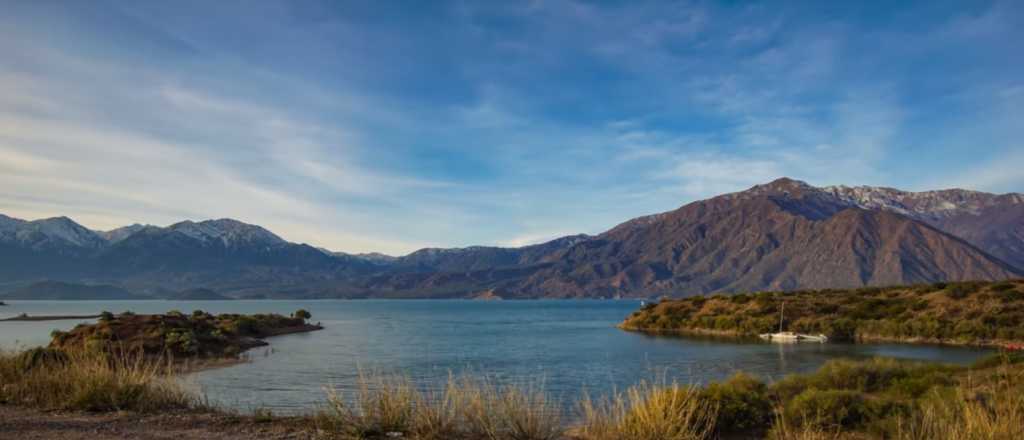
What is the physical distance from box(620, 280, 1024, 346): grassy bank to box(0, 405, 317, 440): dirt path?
170 feet

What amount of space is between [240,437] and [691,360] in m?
33.0

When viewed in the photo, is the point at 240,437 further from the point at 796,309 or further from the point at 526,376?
the point at 796,309

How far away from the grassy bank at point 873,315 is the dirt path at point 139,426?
51.8 metres

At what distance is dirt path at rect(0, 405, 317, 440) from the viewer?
31.7ft

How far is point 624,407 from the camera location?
12703mm

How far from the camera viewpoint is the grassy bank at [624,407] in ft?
32.9

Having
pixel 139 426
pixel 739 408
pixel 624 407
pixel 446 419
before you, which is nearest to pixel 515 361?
pixel 739 408

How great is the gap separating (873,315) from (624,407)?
183ft

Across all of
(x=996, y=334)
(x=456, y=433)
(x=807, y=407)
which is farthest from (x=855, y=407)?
(x=996, y=334)

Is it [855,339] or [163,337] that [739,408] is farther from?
[855,339]

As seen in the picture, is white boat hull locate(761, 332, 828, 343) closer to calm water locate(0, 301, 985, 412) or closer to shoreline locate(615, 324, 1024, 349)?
shoreline locate(615, 324, 1024, 349)

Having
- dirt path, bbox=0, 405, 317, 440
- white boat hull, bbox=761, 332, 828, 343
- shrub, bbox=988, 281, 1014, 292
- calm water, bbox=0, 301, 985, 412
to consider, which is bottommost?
calm water, bbox=0, 301, 985, 412

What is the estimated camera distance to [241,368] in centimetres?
→ 3516

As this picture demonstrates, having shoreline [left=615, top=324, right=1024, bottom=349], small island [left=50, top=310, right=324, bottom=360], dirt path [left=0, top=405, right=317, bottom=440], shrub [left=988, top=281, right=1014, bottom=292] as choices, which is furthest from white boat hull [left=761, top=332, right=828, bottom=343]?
dirt path [left=0, top=405, right=317, bottom=440]
